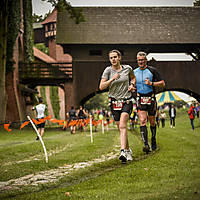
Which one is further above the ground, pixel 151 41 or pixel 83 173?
pixel 151 41

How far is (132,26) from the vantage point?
30.7 m

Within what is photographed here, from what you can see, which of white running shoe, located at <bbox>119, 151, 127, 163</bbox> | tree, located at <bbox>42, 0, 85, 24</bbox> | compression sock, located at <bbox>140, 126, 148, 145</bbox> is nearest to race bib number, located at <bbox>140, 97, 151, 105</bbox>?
compression sock, located at <bbox>140, 126, 148, 145</bbox>

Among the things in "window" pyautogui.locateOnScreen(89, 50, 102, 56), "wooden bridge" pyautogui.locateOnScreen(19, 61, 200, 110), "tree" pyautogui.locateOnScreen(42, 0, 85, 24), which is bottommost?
"wooden bridge" pyautogui.locateOnScreen(19, 61, 200, 110)

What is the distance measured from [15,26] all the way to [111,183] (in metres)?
24.5

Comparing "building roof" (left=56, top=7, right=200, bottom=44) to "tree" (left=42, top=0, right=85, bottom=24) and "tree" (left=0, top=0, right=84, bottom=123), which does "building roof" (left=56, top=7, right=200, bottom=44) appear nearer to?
"tree" (left=0, top=0, right=84, bottom=123)

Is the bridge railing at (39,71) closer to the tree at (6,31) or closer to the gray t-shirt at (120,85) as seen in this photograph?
the tree at (6,31)

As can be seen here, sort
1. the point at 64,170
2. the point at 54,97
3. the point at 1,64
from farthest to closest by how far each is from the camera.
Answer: the point at 54,97 → the point at 1,64 → the point at 64,170

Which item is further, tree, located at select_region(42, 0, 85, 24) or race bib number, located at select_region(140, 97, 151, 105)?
tree, located at select_region(42, 0, 85, 24)

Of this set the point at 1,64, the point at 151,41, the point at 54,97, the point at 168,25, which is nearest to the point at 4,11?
the point at 1,64

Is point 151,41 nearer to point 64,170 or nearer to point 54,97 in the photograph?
point 54,97

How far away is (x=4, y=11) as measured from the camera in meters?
22.5

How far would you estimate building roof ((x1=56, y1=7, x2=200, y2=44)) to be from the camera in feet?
94.8

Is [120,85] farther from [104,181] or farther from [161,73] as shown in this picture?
[161,73]

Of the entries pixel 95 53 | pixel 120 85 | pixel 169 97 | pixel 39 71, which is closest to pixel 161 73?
pixel 95 53
